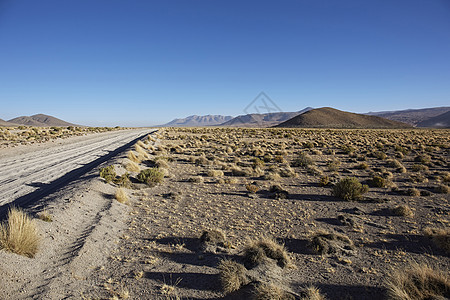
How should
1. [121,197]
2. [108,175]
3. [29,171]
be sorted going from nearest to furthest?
1. [121,197]
2. [108,175]
3. [29,171]

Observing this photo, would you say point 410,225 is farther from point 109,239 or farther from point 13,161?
point 13,161

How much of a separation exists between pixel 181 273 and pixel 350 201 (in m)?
8.05

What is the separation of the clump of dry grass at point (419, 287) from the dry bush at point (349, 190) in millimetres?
5945

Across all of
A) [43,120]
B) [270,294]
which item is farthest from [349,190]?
[43,120]

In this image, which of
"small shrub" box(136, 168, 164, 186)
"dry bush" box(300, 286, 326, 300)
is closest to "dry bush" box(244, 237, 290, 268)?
"dry bush" box(300, 286, 326, 300)

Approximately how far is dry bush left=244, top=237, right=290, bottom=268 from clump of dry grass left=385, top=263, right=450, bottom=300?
199 centimetres

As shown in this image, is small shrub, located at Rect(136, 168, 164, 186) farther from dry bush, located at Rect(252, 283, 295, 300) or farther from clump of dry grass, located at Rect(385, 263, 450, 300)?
clump of dry grass, located at Rect(385, 263, 450, 300)

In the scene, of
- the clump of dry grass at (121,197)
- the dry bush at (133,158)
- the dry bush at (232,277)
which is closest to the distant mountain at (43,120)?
the dry bush at (133,158)

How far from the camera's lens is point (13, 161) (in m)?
14.7

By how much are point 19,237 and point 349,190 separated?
10.9m

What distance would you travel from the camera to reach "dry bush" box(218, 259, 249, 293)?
4.33 m

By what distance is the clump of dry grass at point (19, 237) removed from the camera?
4.52 metres

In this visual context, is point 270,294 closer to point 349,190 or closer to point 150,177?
point 349,190

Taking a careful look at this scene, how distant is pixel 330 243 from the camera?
6.15 m
